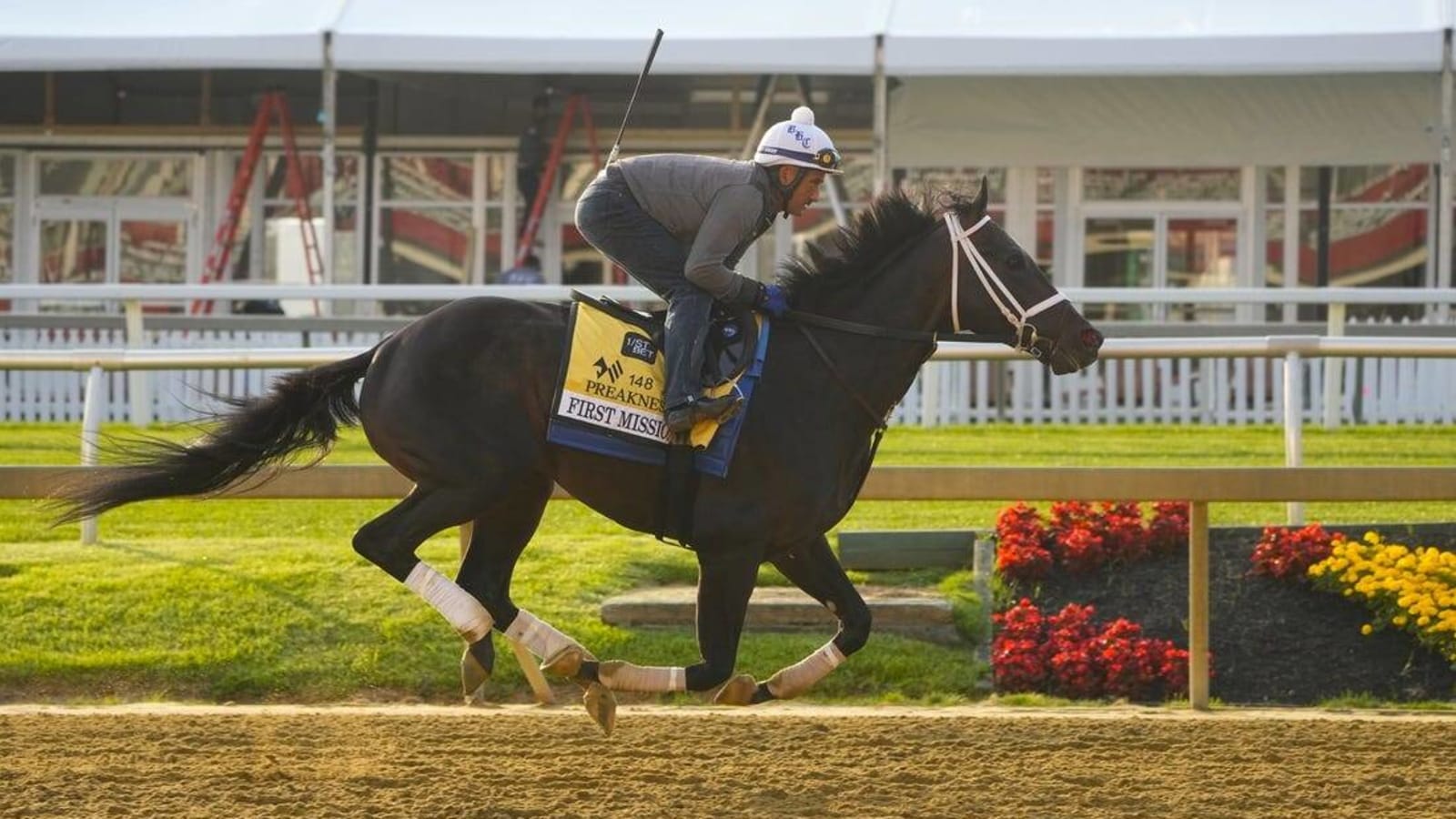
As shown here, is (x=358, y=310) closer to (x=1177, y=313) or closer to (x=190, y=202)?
(x=190, y=202)

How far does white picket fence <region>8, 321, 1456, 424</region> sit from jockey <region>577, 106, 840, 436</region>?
6.99 meters

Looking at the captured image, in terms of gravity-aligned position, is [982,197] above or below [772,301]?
above

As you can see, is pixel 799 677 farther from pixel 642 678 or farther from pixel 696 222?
pixel 696 222

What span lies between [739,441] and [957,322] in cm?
82

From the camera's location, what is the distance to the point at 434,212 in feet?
73.1

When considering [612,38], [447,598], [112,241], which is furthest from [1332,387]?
[112,241]

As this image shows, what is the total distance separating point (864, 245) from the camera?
6.46m

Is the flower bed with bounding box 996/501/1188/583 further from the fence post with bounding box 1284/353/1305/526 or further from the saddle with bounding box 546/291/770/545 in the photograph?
the saddle with bounding box 546/291/770/545

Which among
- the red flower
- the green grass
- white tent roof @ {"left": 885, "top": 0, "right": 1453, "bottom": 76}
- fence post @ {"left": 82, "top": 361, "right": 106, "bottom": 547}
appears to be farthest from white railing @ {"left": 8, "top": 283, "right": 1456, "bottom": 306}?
the red flower

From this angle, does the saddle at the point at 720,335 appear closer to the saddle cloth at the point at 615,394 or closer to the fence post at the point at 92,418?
the saddle cloth at the point at 615,394

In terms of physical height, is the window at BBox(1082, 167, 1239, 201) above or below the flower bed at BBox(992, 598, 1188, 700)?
above

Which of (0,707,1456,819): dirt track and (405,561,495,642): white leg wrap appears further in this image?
(405,561,495,642): white leg wrap

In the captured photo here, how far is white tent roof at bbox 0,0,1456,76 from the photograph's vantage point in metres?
16.3

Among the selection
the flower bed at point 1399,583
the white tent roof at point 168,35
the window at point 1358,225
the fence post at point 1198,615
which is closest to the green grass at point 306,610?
the fence post at point 1198,615
